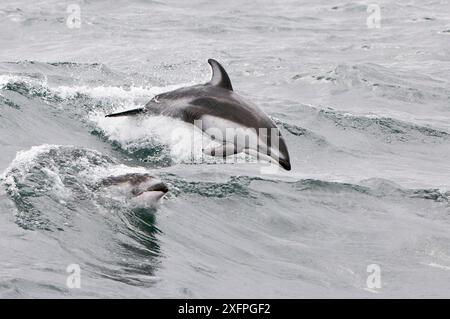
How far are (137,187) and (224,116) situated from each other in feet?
6.00

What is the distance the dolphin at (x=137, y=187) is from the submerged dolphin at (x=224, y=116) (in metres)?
0.82

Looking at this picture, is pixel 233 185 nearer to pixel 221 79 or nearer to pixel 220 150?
pixel 220 150

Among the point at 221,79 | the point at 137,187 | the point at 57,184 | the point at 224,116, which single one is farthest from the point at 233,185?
the point at 57,184

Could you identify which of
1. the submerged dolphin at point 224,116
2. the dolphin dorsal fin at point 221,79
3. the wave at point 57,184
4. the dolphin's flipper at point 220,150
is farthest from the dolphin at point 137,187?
the dolphin dorsal fin at point 221,79

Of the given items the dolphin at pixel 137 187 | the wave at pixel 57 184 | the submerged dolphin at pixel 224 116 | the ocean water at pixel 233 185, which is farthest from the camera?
the submerged dolphin at pixel 224 116

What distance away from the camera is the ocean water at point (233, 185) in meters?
9.34

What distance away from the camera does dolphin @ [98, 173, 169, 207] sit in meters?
10.6

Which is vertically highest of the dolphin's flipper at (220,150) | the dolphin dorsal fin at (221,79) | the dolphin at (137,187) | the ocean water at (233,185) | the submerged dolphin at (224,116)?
the dolphin dorsal fin at (221,79)

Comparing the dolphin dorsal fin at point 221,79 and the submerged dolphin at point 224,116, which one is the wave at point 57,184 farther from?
the dolphin dorsal fin at point 221,79

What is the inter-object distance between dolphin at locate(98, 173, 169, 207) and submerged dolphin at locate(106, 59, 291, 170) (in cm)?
82

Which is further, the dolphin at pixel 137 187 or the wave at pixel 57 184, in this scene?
the dolphin at pixel 137 187

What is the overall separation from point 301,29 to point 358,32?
6.00 feet

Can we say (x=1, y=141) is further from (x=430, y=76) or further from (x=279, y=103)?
(x=430, y=76)
